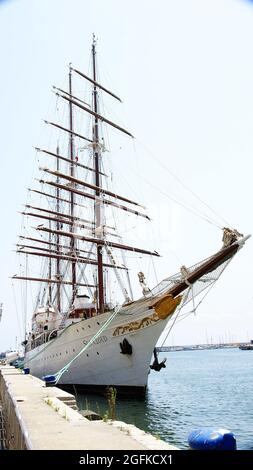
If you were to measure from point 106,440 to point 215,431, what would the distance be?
152 centimetres

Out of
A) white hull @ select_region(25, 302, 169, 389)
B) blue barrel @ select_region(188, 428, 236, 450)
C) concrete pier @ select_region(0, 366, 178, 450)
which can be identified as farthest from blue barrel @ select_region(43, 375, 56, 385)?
blue barrel @ select_region(188, 428, 236, 450)

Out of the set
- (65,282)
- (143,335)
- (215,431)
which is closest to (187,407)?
(143,335)

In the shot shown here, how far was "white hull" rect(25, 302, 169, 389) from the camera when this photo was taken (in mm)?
19922

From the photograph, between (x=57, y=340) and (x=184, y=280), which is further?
(x=57, y=340)

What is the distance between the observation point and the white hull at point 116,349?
19.9 meters

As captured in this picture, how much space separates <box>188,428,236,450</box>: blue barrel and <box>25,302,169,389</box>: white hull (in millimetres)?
14479

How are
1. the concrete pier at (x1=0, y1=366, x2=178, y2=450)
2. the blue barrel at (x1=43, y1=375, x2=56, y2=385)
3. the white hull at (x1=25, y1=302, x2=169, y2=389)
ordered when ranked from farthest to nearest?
the white hull at (x1=25, y1=302, x2=169, y2=389) → the blue barrel at (x1=43, y1=375, x2=56, y2=385) → the concrete pier at (x1=0, y1=366, x2=178, y2=450)

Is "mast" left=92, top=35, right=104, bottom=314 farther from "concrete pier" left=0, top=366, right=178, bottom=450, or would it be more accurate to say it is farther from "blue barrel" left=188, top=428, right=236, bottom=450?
"blue barrel" left=188, top=428, right=236, bottom=450

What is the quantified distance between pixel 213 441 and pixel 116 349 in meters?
15.9

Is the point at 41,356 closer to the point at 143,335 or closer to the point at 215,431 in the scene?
the point at 143,335

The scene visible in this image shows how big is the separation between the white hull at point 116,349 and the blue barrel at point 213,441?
1448 centimetres

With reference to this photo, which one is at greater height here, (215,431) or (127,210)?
(127,210)

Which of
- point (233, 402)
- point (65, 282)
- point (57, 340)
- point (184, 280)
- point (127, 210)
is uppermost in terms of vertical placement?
point (127, 210)
